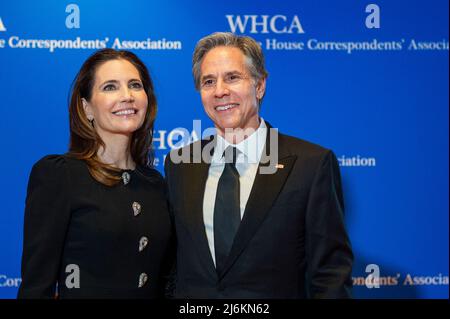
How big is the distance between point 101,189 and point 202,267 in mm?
574

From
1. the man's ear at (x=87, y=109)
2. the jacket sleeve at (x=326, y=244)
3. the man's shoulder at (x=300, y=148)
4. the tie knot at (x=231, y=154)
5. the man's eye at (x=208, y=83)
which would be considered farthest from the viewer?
the man's ear at (x=87, y=109)

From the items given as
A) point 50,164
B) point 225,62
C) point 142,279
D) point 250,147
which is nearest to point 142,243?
point 142,279

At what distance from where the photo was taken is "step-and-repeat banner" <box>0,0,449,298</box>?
3.59m

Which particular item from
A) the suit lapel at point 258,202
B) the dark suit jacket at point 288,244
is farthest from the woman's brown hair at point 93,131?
the suit lapel at point 258,202

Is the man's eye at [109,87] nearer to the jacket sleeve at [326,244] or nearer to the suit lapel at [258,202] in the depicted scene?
the suit lapel at [258,202]

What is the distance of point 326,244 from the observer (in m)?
2.19

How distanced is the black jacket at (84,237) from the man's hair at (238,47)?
0.68 meters

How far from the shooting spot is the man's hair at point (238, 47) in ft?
8.21

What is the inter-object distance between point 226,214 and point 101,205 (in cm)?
55

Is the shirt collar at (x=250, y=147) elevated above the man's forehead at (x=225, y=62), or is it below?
below

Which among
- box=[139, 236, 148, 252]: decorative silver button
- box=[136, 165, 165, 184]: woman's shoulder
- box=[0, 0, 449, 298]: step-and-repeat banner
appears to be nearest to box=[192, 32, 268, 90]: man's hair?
box=[136, 165, 165, 184]: woman's shoulder

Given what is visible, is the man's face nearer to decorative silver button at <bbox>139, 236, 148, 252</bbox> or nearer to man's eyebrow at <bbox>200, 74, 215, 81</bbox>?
man's eyebrow at <bbox>200, 74, 215, 81</bbox>

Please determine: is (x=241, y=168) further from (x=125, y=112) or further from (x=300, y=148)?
(x=125, y=112)
